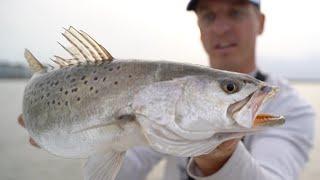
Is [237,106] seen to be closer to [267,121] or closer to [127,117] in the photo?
[267,121]

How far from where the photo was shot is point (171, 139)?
204 centimetres

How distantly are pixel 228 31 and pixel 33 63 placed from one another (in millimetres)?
1683

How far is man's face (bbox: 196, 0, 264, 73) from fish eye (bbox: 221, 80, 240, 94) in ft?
6.48

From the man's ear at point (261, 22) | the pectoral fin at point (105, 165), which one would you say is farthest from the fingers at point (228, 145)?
the man's ear at point (261, 22)

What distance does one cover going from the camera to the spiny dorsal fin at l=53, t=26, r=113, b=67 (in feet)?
7.72

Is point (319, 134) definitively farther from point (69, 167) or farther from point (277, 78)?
point (277, 78)

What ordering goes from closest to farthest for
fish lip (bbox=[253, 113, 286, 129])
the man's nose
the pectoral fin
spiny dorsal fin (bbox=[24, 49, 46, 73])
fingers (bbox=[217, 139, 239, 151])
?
fish lip (bbox=[253, 113, 286, 129]), the pectoral fin, fingers (bbox=[217, 139, 239, 151]), spiny dorsal fin (bbox=[24, 49, 46, 73]), the man's nose

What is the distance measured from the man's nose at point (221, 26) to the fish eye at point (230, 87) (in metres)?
1.98

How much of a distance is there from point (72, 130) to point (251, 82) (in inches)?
34.4

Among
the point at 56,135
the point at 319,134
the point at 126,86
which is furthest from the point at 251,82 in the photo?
the point at 319,134

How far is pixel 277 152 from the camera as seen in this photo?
312cm

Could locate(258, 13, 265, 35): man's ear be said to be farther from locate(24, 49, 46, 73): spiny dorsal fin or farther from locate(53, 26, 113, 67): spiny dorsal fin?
locate(53, 26, 113, 67): spiny dorsal fin

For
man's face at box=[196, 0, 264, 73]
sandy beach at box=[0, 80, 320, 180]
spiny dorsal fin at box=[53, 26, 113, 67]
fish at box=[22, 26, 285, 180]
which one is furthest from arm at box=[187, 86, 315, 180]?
sandy beach at box=[0, 80, 320, 180]

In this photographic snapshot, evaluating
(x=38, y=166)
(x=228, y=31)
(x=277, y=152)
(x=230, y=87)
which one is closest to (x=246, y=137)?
(x=277, y=152)
